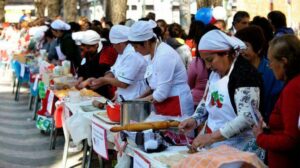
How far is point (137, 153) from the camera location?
11.4 feet

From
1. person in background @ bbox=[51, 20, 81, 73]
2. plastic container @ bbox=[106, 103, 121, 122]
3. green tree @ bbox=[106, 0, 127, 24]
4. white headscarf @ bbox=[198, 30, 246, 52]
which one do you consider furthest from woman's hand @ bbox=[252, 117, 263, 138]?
green tree @ bbox=[106, 0, 127, 24]

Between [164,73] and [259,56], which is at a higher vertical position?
[259,56]

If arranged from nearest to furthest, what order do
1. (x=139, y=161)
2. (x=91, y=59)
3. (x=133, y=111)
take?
(x=139, y=161) < (x=133, y=111) < (x=91, y=59)

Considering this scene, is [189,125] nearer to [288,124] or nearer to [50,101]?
[288,124]

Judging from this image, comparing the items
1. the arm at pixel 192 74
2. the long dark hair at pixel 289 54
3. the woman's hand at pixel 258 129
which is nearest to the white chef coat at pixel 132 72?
the arm at pixel 192 74

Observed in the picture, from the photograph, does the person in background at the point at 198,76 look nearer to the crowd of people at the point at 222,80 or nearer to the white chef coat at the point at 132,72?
the crowd of people at the point at 222,80

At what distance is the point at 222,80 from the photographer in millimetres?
3068

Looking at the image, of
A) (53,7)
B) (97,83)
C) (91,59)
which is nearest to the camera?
(97,83)

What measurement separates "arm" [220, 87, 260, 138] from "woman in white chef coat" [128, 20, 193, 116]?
3.80 feet

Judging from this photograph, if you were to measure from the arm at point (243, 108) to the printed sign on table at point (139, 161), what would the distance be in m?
0.60

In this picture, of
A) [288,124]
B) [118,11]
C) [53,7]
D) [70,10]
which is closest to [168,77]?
[288,124]

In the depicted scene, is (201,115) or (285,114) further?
(201,115)

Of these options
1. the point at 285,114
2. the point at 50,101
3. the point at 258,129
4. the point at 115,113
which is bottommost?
the point at 50,101

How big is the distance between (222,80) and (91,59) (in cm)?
317
